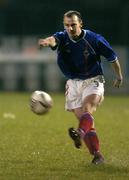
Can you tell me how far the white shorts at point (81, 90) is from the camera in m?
10.3

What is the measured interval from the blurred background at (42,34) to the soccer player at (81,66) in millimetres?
19316

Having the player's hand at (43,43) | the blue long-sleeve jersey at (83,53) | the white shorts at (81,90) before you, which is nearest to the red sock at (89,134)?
the white shorts at (81,90)

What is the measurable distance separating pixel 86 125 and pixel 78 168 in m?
0.59

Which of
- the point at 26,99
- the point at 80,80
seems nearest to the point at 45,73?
the point at 26,99

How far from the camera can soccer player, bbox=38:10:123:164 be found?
10.0 m

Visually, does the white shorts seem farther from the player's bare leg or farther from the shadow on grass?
the shadow on grass

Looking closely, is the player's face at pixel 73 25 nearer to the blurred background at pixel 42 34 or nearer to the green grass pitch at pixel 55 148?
the green grass pitch at pixel 55 148

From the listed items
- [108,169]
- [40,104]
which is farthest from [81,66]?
[108,169]

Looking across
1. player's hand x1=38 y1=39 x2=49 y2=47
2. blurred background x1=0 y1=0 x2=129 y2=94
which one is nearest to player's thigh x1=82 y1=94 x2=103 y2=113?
player's hand x1=38 y1=39 x2=49 y2=47

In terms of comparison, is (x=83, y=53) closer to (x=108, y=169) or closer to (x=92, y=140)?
(x=92, y=140)

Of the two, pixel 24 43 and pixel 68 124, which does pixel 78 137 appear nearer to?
pixel 68 124

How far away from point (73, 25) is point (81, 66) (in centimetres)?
66

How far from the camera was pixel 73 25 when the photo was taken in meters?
10.0

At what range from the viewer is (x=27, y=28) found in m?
31.7
